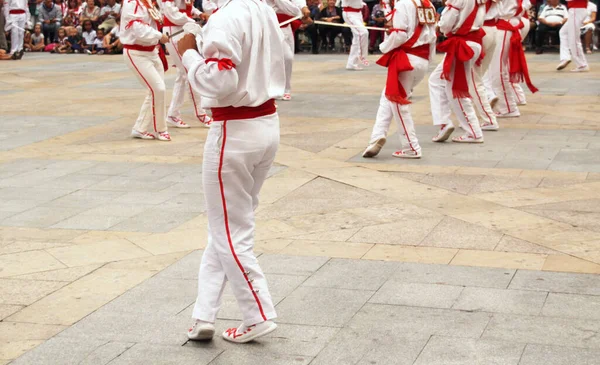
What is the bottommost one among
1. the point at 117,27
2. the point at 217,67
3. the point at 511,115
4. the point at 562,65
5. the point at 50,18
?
the point at 50,18

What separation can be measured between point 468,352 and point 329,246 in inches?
83.4

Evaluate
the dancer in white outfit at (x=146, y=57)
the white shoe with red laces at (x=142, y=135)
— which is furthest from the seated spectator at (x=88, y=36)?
the white shoe with red laces at (x=142, y=135)

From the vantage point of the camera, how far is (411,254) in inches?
254

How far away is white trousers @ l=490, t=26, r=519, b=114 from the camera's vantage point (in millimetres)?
12625

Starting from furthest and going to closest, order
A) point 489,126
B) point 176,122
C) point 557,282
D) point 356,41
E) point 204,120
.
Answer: point 356,41 → point 204,120 → point 176,122 → point 489,126 → point 557,282

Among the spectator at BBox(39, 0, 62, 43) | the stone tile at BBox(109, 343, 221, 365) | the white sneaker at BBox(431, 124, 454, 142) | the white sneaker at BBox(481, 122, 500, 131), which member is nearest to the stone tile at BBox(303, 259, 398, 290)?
the stone tile at BBox(109, 343, 221, 365)

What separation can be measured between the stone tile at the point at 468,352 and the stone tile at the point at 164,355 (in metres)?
1.02

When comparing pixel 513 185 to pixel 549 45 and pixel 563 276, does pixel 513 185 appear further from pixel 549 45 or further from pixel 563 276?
pixel 549 45

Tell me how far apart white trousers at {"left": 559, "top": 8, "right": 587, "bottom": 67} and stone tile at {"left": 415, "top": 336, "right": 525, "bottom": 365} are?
13.4m

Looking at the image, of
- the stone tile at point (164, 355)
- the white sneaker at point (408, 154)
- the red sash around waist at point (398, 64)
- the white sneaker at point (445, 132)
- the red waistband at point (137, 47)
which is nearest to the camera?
the stone tile at point (164, 355)

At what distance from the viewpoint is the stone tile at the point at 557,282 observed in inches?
222

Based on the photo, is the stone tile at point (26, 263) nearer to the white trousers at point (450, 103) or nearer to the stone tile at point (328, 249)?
the stone tile at point (328, 249)

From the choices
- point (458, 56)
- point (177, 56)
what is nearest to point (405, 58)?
point (458, 56)

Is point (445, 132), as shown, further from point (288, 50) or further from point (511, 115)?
point (288, 50)
